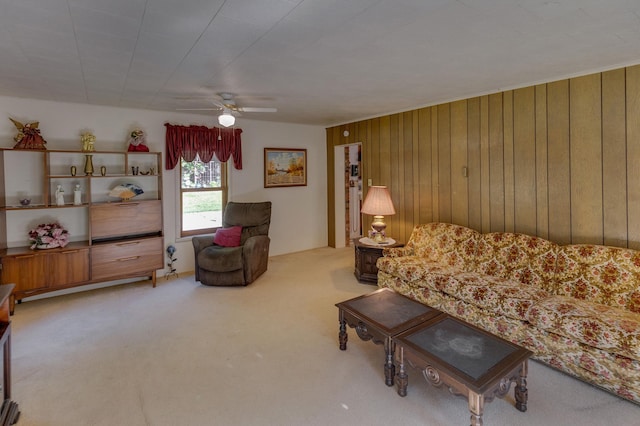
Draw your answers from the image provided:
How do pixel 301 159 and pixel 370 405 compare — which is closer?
pixel 370 405

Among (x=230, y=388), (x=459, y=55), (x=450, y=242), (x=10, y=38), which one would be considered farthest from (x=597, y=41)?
(x=10, y=38)

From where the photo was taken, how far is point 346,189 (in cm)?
623

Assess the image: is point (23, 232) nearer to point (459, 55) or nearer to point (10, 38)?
point (10, 38)

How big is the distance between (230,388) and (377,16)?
253 cm

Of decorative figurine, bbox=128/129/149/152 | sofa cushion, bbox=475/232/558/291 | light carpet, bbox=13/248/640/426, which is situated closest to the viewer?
light carpet, bbox=13/248/640/426

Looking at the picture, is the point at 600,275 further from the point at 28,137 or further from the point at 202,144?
the point at 28,137

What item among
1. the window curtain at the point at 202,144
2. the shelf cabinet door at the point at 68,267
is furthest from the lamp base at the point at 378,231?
the shelf cabinet door at the point at 68,267

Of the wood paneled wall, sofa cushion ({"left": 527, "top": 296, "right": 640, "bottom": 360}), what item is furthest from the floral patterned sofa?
the wood paneled wall

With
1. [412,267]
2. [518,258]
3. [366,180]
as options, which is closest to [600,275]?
[518,258]

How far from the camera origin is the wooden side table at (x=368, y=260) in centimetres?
425

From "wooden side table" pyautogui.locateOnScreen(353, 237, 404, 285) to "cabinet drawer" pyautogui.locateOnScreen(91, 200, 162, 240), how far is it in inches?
105

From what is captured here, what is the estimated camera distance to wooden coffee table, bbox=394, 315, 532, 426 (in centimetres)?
172

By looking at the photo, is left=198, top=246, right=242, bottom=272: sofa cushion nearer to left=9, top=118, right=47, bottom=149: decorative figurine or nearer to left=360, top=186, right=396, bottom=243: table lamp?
left=360, top=186, right=396, bottom=243: table lamp

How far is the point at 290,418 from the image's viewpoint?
1962 mm
